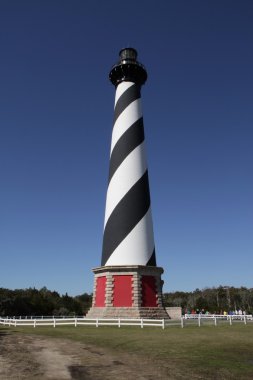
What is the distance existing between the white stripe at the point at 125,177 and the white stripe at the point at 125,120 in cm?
214

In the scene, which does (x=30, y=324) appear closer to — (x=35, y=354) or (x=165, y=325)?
(x=165, y=325)

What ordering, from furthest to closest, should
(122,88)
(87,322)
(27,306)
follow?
(27,306) < (122,88) < (87,322)

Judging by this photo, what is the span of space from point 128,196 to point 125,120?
23.1ft

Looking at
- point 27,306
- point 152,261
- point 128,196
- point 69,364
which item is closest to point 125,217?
point 128,196

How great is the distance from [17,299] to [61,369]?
151 ft

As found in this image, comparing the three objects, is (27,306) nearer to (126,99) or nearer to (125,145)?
(125,145)

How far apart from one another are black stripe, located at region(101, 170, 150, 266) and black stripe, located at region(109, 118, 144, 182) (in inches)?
98.4

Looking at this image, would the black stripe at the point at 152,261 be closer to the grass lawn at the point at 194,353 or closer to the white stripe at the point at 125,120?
the white stripe at the point at 125,120

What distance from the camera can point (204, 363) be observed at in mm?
9914

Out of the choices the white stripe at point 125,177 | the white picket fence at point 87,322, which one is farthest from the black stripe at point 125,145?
the white picket fence at point 87,322

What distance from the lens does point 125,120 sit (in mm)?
30844

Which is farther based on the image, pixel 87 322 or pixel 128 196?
pixel 128 196

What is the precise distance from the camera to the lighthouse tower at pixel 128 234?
26.0 metres

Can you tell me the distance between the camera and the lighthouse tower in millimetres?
26016
